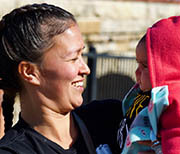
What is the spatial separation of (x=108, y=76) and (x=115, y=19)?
2160 millimetres

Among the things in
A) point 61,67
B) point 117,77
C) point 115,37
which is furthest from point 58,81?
point 115,37

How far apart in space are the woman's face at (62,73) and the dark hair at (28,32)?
3 centimetres

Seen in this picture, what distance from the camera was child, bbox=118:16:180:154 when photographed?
5.76ft

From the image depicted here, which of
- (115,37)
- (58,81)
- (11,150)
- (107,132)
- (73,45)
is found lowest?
(115,37)

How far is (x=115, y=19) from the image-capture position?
22.3 feet

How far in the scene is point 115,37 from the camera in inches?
273

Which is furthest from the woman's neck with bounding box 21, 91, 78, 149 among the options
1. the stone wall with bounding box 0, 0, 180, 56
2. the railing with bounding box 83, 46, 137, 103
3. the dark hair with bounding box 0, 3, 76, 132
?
the stone wall with bounding box 0, 0, 180, 56

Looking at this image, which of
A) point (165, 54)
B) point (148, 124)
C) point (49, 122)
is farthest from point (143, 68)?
point (49, 122)

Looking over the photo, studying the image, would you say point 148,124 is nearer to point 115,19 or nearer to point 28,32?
point 28,32

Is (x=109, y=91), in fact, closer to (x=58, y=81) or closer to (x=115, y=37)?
(x=115, y=37)

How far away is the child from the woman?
0.20m

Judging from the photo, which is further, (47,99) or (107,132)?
(107,132)

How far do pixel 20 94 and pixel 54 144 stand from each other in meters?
0.34

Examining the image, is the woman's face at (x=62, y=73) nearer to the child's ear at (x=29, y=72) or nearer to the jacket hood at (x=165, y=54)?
the child's ear at (x=29, y=72)
